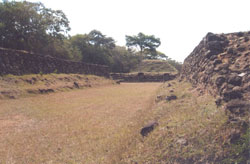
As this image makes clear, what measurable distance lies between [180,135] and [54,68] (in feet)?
41.9

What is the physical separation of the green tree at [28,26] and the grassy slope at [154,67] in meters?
18.3

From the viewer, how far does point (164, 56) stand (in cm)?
6319

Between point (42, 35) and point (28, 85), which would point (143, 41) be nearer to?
point (42, 35)

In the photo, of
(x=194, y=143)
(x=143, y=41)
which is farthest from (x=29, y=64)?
(x=143, y=41)

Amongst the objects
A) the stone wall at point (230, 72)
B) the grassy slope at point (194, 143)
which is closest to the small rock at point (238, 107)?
the stone wall at point (230, 72)

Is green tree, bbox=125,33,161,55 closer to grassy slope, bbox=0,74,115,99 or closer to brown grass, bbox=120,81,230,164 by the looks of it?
grassy slope, bbox=0,74,115,99

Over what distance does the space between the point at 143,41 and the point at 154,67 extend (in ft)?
44.1

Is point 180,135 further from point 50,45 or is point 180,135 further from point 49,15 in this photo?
point 49,15

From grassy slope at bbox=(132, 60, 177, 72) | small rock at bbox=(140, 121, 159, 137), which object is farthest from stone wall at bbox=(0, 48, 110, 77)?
grassy slope at bbox=(132, 60, 177, 72)

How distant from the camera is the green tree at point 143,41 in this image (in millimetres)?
46156

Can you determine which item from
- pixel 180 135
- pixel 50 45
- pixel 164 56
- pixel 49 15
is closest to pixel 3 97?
pixel 180 135

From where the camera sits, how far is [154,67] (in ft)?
116

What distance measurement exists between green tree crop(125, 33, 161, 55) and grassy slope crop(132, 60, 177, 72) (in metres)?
9.15

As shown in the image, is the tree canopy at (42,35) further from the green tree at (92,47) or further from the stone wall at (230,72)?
the stone wall at (230,72)
